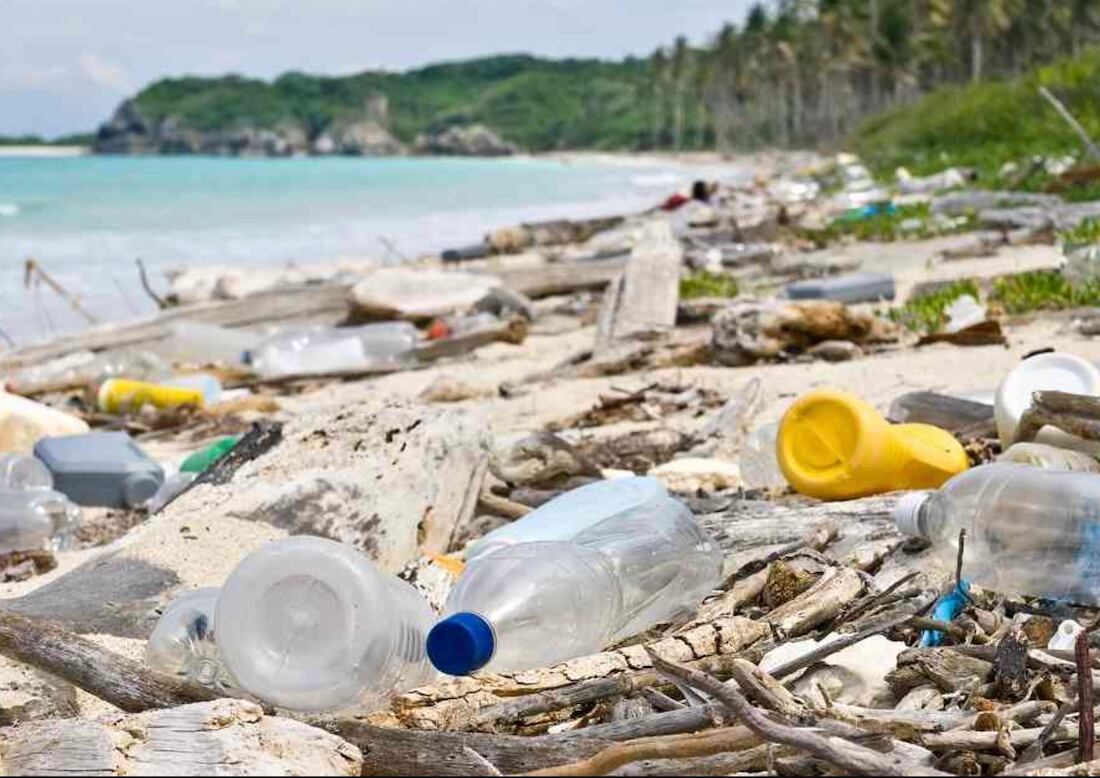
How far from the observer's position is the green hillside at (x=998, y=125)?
19156 millimetres

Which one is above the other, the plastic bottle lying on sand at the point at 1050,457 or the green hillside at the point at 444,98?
the green hillside at the point at 444,98

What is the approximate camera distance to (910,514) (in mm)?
2930

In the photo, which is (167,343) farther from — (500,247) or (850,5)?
(850,5)

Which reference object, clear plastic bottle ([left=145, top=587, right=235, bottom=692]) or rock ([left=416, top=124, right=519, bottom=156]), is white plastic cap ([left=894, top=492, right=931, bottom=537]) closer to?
clear plastic bottle ([left=145, top=587, right=235, bottom=692])

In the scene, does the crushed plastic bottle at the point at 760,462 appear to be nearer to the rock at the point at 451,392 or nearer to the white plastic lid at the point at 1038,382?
the white plastic lid at the point at 1038,382

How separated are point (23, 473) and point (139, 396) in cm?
207

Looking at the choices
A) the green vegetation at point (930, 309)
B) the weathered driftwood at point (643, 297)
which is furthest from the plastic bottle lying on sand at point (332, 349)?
the green vegetation at point (930, 309)

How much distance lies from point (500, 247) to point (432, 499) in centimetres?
1281

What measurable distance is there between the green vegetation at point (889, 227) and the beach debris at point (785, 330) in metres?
5.41

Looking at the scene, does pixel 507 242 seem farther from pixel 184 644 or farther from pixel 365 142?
pixel 365 142

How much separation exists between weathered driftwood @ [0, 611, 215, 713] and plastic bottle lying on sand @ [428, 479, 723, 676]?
1.33 feet

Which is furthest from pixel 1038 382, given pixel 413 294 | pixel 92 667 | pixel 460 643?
pixel 413 294

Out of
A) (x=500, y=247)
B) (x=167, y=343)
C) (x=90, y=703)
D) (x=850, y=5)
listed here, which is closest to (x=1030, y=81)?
(x=500, y=247)

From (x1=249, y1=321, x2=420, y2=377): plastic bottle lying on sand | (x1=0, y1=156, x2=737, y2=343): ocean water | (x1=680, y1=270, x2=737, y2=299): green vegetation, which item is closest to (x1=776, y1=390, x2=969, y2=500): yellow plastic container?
(x1=249, y1=321, x2=420, y2=377): plastic bottle lying on sand
